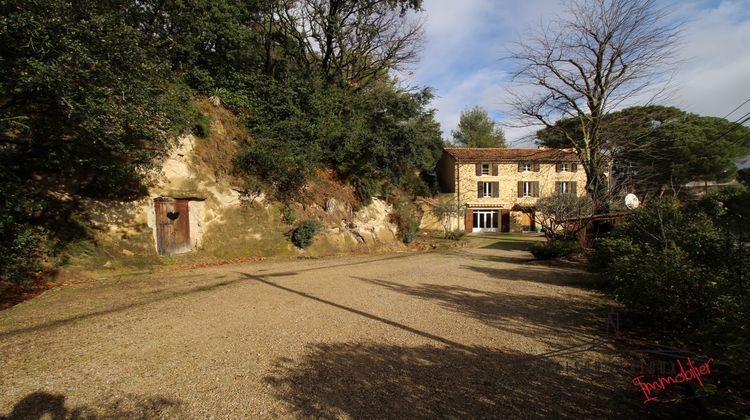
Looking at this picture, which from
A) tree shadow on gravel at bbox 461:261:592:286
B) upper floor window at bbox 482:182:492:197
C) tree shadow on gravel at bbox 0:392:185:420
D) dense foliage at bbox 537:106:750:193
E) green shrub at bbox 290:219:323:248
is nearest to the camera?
tree shadow on gravel at bbox 0:392:185:420

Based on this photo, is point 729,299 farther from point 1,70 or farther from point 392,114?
point 392,114

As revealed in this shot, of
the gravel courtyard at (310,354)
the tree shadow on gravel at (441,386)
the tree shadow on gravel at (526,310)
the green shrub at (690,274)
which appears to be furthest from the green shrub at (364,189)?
the tree shadow on gravel at (441,386)

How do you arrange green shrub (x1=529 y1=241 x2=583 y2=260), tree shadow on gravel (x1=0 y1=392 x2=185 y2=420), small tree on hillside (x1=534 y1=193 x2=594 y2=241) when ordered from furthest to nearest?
1. small tree on hillside (x1=534 y1=193 x2=594 y2=241)
2. green shrub (x1=529 y1=241 x2=583 y2=260)
3. tree shadow on gravel (x1=0 y1=392 x2=185 y2=420)

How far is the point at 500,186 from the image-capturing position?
3441 cm

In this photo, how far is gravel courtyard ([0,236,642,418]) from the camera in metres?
3.29

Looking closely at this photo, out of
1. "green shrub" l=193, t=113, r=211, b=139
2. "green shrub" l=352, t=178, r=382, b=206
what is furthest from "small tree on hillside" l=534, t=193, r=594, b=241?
"green shrub" l=193, t=113, r=211, b=139

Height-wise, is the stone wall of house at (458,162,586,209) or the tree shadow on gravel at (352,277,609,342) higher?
the stone wall of house at (458,162,586,209)

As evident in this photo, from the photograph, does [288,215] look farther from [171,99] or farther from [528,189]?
[528,189]

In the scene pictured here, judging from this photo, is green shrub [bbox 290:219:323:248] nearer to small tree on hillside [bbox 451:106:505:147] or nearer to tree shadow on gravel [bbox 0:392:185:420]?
tree shadow on gravel [bbox 0:392:185:420]

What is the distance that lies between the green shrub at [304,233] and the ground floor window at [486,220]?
2304 centimetres

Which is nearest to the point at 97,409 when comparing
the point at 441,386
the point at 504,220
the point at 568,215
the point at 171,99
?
the point at 441,386

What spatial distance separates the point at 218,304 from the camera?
22.7ft

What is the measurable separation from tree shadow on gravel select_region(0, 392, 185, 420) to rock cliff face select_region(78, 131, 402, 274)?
777 centimetres

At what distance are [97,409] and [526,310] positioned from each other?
6318mm
